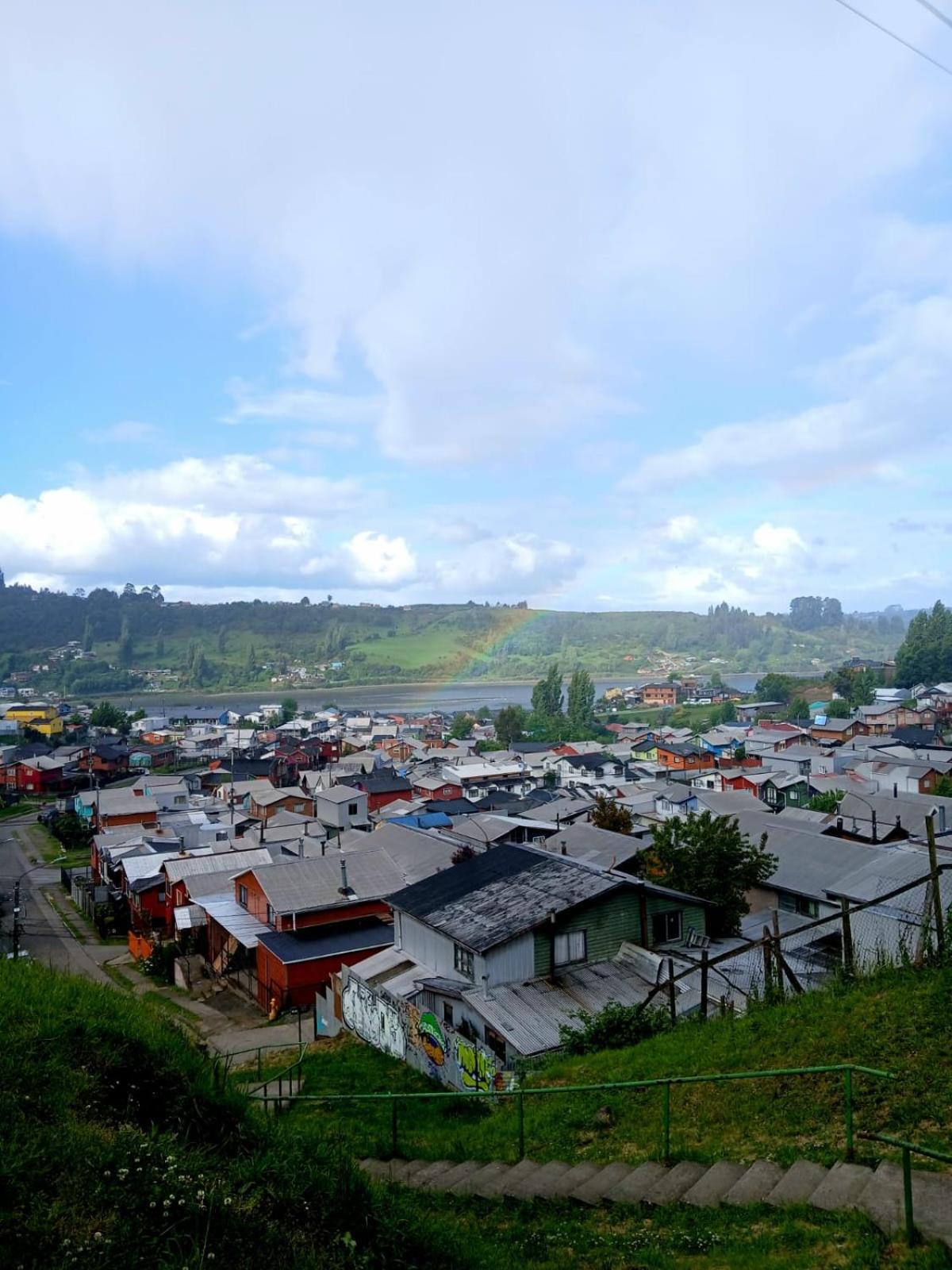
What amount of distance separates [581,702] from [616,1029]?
249 ft

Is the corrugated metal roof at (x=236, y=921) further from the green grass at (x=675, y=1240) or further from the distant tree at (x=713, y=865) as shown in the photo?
the green grass at (x=675, y=1240)

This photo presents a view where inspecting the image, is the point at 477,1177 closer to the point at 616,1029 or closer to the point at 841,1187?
the point at 841,1187

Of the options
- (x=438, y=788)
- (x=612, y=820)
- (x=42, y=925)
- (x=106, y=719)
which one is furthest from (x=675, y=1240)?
(x=106, y=719)

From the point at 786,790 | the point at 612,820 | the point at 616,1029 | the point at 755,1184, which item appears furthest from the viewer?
the point at 786,790

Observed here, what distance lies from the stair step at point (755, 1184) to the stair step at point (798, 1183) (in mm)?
60

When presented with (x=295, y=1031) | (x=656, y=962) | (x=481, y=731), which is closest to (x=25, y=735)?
(x=481, y=731)

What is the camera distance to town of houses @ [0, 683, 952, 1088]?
12133 mm

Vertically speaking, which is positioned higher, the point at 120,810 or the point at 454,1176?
the point at 454,1176

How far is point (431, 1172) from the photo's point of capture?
6473 millimetres

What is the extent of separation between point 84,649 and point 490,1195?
209052 millimetres

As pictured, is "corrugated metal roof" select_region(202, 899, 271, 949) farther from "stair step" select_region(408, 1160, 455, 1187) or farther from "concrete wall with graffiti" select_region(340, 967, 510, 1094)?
"stair step" select_region(408, 1160, 455, 1187)

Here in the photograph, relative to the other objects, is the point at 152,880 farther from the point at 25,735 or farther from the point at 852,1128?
the point at 25,735

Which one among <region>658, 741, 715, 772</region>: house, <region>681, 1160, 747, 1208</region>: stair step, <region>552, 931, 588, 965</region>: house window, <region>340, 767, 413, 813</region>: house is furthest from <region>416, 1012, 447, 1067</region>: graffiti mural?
<region>658, 741, 715, 772</region>: house

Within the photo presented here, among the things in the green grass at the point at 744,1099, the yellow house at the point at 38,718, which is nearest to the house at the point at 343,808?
the green grass at the point at 744,1099
